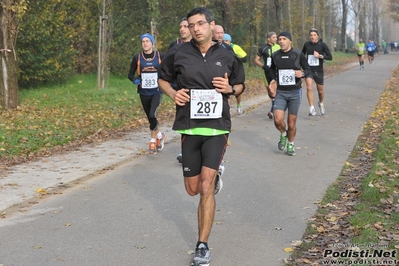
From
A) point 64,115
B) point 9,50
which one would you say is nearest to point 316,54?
point 64,115

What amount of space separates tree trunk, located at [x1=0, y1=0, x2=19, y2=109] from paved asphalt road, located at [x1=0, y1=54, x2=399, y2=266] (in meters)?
6.35

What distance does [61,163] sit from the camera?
1074 centimetres

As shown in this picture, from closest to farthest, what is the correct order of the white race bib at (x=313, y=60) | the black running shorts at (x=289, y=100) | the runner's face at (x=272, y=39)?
the black running shorts at (x=289, y=100)
the runner's face at (x=272, y=39)
the white race bib at (x=313, y=60)

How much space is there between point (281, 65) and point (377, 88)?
52.3 feet

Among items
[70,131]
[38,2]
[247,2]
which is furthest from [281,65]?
[247,2]

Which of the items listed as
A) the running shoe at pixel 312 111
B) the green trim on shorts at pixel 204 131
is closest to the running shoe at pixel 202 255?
the green trim on shorts at pixel 204 131

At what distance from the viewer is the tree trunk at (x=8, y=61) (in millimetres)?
18016

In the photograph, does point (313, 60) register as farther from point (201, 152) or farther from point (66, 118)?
point (201, 152)

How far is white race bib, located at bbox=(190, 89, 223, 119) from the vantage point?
5.73m

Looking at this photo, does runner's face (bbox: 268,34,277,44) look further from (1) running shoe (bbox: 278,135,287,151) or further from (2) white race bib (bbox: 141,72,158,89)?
(2) white race bib (bbox: 141,72,158,89)

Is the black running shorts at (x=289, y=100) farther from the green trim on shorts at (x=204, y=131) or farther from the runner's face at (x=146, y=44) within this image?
the green trim on shorts at (x=204, y=131)

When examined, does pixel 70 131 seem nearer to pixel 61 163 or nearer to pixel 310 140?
pixel 61 163

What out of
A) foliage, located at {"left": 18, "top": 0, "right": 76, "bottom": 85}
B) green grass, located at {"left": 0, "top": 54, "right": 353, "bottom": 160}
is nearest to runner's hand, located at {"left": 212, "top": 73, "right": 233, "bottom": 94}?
green grass, located at {"left": 0, "top": 54, "right": 353, "bottom": 160}

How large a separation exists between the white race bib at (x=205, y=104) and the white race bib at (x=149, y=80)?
218 inches
